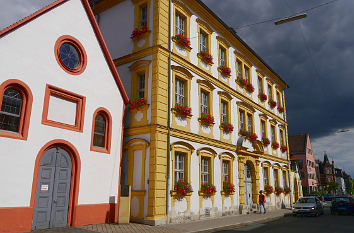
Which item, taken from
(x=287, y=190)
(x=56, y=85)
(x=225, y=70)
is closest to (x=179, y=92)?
(x=225, y=70)

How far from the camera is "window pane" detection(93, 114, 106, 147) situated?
12383mm

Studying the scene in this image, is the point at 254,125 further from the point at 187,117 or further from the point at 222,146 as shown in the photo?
the point at 187,117

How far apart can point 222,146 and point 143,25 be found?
28.4ft

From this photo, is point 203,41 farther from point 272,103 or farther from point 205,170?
point 272,103

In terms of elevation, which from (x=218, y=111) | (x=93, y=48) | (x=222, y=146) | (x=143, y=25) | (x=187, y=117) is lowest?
(x=222, y=146)

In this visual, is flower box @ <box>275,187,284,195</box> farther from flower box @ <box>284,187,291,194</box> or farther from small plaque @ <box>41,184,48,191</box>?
small plaque @ <box>41,184,48,191</box>

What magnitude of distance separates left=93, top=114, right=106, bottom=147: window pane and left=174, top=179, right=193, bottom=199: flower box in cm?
407

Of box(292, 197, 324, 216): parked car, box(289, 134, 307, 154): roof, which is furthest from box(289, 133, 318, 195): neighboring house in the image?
box(292, 197, 324, 216): parked car

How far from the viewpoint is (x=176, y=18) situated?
1631 cm

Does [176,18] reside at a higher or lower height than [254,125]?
higher

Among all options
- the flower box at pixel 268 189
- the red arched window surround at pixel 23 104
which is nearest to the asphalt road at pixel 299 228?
the flower box at pixel 268 189

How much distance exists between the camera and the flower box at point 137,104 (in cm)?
1408

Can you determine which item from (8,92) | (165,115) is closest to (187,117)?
(165,115)

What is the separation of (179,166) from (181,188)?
1.29 m
